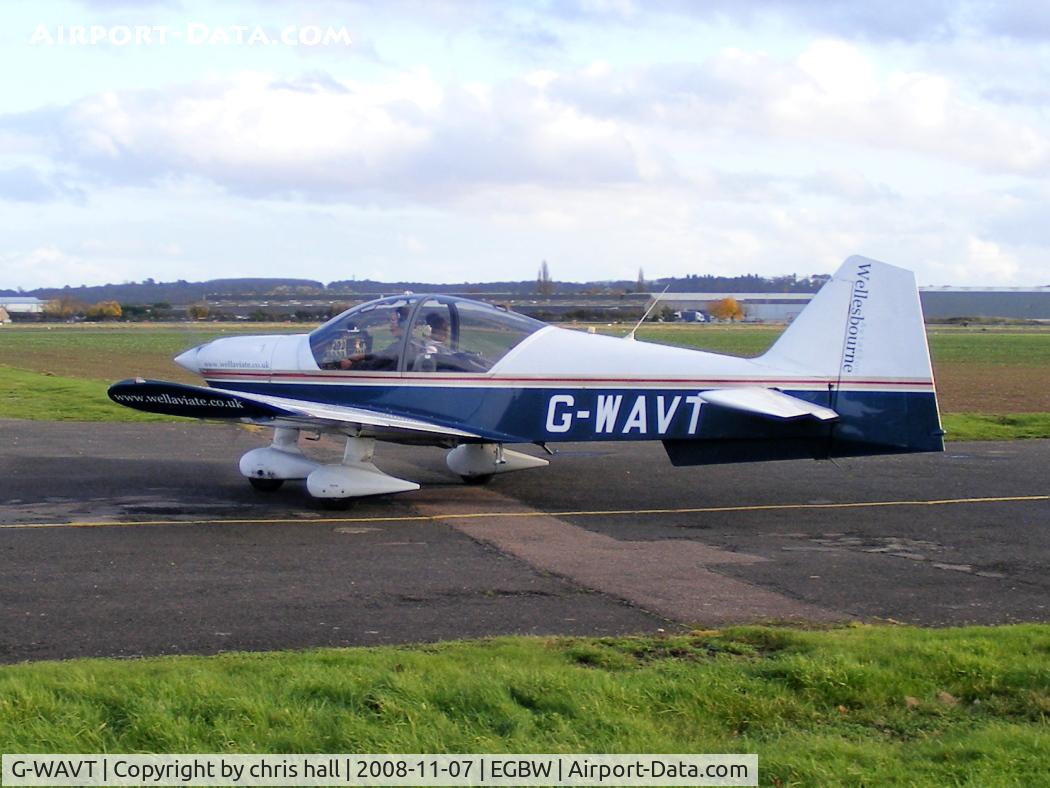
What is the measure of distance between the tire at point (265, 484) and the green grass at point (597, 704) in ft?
20.2

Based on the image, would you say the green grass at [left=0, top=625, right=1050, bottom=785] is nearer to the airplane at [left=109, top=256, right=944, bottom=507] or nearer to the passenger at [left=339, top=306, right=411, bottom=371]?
the airplane at [left=109, top=256, right=944, bottom=507]

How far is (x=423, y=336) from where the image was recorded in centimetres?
1216

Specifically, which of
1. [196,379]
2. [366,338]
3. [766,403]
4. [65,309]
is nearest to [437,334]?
[366,338]

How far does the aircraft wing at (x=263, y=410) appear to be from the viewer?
35.5ft

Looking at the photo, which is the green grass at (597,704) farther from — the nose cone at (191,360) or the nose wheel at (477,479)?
the nose cone at (191,360)

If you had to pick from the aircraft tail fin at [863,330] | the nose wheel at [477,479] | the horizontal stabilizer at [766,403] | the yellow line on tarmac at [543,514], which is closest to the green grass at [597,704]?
the yellow line on tarmac at [543,514]

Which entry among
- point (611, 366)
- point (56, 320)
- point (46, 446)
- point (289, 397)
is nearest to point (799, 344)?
point (611, 366)

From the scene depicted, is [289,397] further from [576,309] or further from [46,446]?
[576,309]

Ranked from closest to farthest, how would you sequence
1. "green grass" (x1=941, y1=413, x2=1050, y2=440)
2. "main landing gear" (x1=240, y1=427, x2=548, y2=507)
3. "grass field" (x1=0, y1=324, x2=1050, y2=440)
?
"main landing gear" (x1=240, y1=427, x2=548, y2=507) → "green grass" (x1=941, y1=413, x2=1050, y2=440) → "grass field" (x1=0, y1=324, x2=1050, y2=440)

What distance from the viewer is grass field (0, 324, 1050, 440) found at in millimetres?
19781

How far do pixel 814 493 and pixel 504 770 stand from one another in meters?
9.21

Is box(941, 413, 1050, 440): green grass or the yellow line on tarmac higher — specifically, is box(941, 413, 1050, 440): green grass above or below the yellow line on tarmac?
above
